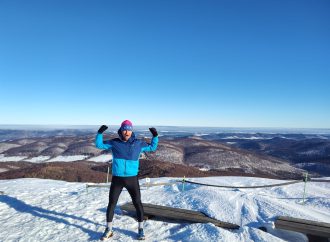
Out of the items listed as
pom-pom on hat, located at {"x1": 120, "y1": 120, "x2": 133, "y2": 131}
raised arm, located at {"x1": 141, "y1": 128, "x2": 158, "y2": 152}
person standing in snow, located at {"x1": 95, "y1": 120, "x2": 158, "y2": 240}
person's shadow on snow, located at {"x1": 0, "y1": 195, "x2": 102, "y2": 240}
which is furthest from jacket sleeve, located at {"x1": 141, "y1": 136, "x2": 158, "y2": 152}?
person's shadow on snow, located at {"x1": 0, "y1": 195, "x2": 102, "y2": 240}

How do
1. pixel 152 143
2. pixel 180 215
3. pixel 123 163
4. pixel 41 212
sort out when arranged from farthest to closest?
1. pixel 41 212
2. pixel 180 215
3. pixel 152 143
4. pixel 123 163

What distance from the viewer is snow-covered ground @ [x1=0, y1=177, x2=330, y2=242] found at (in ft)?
21.2

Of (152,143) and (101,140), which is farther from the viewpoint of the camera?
(152,143)

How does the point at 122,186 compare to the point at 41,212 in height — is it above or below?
above

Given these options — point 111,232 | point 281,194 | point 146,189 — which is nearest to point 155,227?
point 111,232

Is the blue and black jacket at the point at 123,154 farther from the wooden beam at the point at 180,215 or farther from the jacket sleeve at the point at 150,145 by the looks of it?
the wooden beam at the point at 180,215

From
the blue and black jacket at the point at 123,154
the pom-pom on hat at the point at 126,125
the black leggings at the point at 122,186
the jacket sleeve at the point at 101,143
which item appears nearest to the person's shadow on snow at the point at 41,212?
the black leggings at the point at 122,186

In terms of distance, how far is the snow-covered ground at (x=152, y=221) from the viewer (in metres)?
6.45

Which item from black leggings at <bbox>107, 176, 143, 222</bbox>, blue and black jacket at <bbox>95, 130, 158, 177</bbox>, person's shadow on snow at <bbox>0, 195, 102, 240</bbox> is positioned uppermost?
blue and black jacket at <bbox>95, 130, 158, 177</bbox>

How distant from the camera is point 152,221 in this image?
7.41m

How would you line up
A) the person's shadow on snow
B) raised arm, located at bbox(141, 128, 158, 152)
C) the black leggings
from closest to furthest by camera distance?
the black leggings, raised arm, located at bbox(141, 128, 158, 152), the person's shadow on snow

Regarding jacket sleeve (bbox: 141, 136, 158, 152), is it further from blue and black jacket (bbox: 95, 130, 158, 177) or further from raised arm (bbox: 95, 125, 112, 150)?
raised arm (bbox: 95, 125, 112, 150)

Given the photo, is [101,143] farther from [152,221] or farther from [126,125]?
[152,221]

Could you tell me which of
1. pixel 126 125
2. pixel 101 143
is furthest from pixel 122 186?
pixel 126 125
